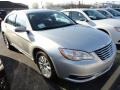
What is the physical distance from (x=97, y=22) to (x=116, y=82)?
148 inches

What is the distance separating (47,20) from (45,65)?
4.75 feet

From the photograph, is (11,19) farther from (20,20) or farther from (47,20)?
(47,20)

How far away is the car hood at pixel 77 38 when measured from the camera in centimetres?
395

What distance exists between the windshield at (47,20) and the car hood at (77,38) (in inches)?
12.9

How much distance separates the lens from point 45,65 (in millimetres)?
4453

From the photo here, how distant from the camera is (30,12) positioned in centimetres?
558

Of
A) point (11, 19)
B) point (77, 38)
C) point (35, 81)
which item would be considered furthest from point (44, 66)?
point (11, 19)

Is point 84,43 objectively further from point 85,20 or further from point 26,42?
point 85,20

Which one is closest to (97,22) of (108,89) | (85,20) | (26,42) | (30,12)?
(85,20)

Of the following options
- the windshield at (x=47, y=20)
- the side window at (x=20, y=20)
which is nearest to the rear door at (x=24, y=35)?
the side window at (x=20, y=20)

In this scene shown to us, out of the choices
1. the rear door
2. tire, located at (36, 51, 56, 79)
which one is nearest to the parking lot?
tire, located at (36, 51, 56, 79)

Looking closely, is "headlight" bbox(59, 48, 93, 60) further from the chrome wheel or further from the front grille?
the chrome wheel

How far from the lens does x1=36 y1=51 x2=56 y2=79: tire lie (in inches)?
165

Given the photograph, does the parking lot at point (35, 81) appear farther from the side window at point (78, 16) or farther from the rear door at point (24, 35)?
the side window at point (78, 16)
